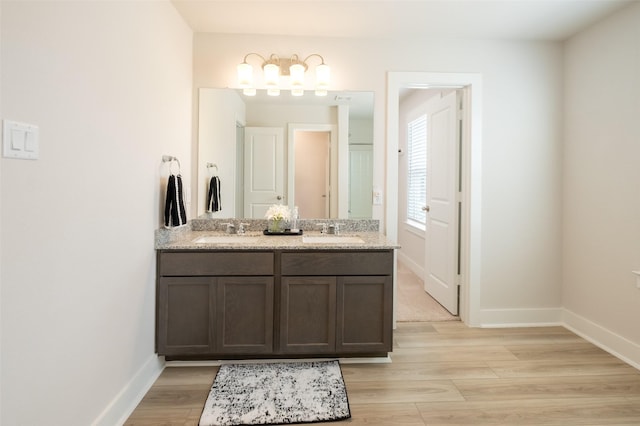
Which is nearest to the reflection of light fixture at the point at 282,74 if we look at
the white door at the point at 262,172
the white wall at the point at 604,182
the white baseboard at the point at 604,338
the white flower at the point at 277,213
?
the white door at the point at 262,172

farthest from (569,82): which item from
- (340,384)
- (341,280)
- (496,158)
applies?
(340,384)

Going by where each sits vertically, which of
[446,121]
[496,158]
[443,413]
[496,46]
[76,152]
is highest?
[496,46]

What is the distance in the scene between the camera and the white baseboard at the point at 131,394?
68.1 inches

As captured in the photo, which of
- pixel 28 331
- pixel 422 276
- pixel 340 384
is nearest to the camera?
Result: pixel 28 331

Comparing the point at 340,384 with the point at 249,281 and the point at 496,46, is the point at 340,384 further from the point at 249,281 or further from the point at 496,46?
the point at 496,46

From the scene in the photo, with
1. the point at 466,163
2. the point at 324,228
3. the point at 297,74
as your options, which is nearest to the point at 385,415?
the point at 324,228

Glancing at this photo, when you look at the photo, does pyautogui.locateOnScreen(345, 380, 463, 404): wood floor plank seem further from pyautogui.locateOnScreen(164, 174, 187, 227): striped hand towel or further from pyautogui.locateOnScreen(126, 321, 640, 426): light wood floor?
pyautogui.locateOnScreen(164, 174, 187, 227): striped hand towel

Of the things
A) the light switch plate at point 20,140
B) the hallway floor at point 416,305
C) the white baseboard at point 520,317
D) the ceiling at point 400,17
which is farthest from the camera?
the hallway floor at point 416,305

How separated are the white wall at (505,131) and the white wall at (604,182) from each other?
14 cm

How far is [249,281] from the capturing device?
7.64 feet

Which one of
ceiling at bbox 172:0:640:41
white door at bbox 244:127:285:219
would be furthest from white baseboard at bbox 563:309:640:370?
white door at bbox 244:127:285:219

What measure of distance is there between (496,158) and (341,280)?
5.82 feet

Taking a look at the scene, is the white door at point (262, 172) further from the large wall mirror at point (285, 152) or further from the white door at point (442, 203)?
the white door at point (442, 203)

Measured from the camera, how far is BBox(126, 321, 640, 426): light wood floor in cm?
189
